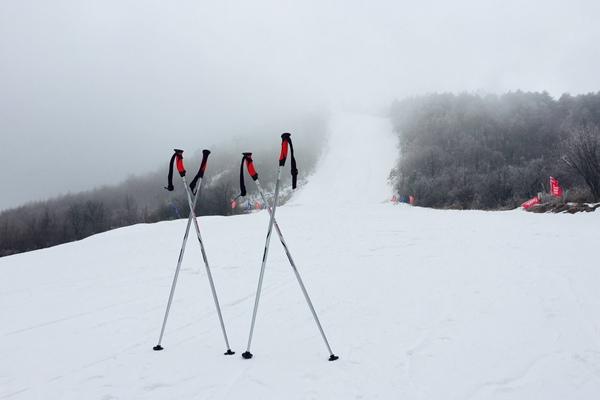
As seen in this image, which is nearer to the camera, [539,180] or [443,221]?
[443,221]

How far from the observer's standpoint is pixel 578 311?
20.8 ft

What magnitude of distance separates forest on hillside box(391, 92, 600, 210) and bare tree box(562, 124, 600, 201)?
0.14 feet

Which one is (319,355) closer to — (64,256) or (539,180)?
(64,256)

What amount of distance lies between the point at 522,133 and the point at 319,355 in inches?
2322

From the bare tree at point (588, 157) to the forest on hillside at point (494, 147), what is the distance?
0.04m

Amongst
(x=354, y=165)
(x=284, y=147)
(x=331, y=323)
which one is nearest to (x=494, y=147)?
(x=354, y=165)

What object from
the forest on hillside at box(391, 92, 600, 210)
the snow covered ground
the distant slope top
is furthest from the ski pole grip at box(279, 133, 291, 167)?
the distant slope top

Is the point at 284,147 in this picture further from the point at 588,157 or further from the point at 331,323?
the point at 588,157

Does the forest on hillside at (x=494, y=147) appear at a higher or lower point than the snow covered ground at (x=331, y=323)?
higher

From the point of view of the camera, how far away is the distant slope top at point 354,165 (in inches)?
1971

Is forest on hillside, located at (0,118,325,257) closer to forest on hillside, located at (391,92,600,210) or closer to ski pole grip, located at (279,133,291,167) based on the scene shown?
forest on hillside, located at (391,92,600,210)

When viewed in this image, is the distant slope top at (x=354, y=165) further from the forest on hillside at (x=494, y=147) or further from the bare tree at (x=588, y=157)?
the bare tree at (x=588, y=157)

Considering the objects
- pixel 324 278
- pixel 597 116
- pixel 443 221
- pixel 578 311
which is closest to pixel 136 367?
pixel 324 278

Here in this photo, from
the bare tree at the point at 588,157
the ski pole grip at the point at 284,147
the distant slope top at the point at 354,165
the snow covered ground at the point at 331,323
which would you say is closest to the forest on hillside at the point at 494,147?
the bare tree at the point at 588,157
